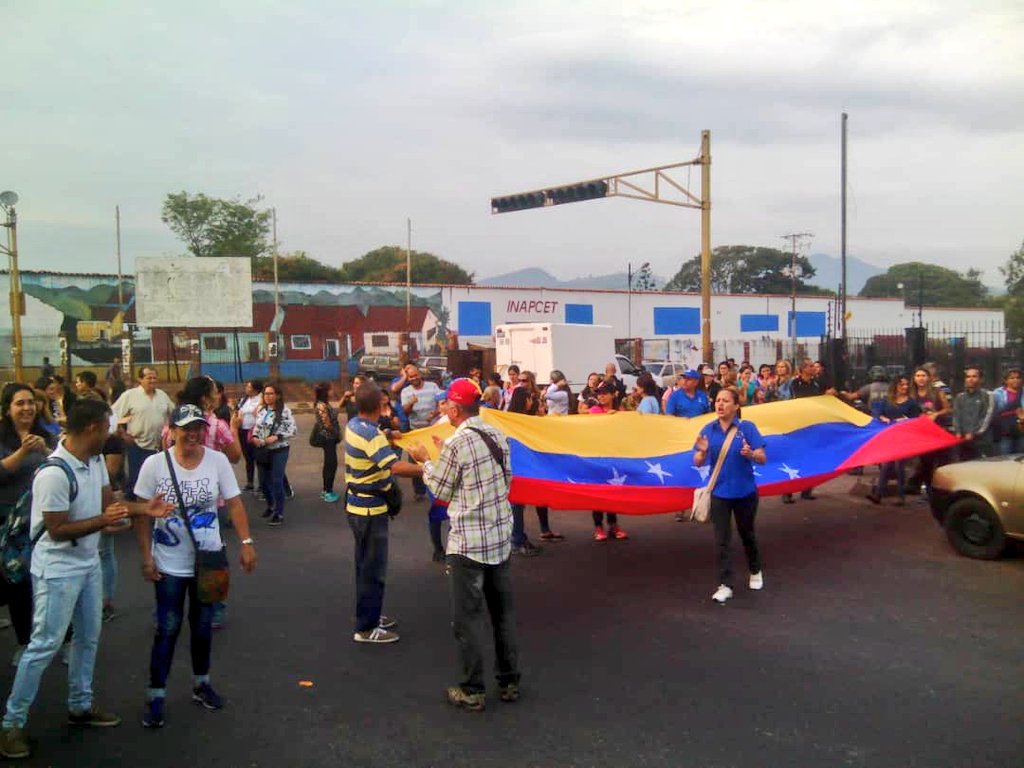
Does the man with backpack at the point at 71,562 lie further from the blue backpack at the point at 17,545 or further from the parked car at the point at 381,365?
the parked car at the point at 381,365

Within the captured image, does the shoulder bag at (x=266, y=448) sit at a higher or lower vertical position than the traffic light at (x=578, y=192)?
lower

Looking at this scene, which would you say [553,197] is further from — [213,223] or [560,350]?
[213,223]

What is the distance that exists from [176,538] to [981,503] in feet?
23.9

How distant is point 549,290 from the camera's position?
4869 centimetres

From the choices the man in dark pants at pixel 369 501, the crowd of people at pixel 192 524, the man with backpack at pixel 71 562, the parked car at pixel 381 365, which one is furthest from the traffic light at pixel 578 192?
the parked car at pixel 381 365

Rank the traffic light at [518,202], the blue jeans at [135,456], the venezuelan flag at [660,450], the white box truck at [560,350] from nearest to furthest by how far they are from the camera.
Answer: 1. the venezuelan flag at [660,450]
2. the blue jeans at [135,456]
3. the traffic light at [518,202]
4. the white box truck at [560,350]

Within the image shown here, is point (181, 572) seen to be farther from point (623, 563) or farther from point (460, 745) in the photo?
point (623, 563)

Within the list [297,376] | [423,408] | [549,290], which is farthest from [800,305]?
[423,408]

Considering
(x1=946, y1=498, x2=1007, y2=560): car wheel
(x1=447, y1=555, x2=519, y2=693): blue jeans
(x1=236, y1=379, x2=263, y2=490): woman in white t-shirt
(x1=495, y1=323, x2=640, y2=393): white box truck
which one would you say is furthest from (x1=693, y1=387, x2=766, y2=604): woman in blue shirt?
(x1=495, y1=323, x2=640, y2=393): white box truck

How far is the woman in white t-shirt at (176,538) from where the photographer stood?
4738 mm

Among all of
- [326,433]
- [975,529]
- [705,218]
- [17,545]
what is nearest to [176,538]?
[17,545]

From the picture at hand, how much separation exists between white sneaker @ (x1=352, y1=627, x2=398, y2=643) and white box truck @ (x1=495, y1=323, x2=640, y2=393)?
64.7ft

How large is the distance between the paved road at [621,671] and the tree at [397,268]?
6627 centimetres

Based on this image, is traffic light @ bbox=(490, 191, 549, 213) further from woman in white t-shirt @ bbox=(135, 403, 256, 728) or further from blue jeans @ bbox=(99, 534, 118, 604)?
woman in white t-shirt @ bbox=(135, 403, 256, 728)
